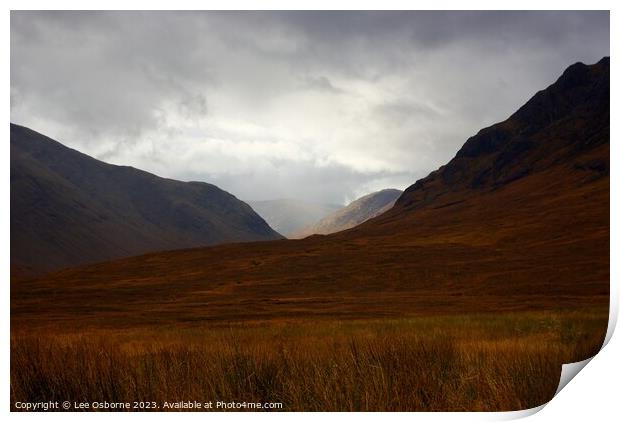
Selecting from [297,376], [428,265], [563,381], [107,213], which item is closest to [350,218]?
[428,265]

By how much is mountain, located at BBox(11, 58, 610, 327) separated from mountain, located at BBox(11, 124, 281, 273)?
6217 mm

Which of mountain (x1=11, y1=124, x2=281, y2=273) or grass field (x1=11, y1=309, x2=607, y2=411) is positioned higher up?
mountain (x1=11, y1=124, x2=281, y2=273)

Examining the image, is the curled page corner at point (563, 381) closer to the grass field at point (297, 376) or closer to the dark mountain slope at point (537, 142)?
the grass field at point (297, 376)

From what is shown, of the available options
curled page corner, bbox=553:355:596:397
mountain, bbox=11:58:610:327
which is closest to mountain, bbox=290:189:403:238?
mountain, bbox=11:58:610:327

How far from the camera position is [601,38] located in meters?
6.78

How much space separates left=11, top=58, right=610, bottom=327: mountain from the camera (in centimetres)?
1614

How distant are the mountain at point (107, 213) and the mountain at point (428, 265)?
6.22 meters

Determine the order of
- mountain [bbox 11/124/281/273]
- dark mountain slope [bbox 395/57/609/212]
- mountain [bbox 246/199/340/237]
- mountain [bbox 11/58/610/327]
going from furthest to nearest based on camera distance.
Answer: dark mountain slope [bbox 395/57/609/212], mountain [bbox 11/124/281/273], mountain [bbox 11/58/610/327], mountain [bbox 246/199/340/237]

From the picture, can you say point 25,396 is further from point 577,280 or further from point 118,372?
point 577,280

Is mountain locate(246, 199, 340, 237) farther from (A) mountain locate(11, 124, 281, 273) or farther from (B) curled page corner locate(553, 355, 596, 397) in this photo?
(A) mountain locate(11, 124, 281, 273)

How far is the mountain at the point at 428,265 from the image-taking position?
16.1m

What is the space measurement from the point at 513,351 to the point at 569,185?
39362 millimetres

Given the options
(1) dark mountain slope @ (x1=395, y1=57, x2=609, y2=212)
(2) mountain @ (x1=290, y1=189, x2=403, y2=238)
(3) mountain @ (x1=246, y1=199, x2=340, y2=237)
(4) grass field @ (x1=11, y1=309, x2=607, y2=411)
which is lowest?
(4) grass field @ (x1=11, y1=309, x2=607, y2=411)

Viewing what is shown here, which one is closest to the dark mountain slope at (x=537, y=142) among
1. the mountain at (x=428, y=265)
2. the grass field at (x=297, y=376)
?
the mountain at (x=428, y=265)
